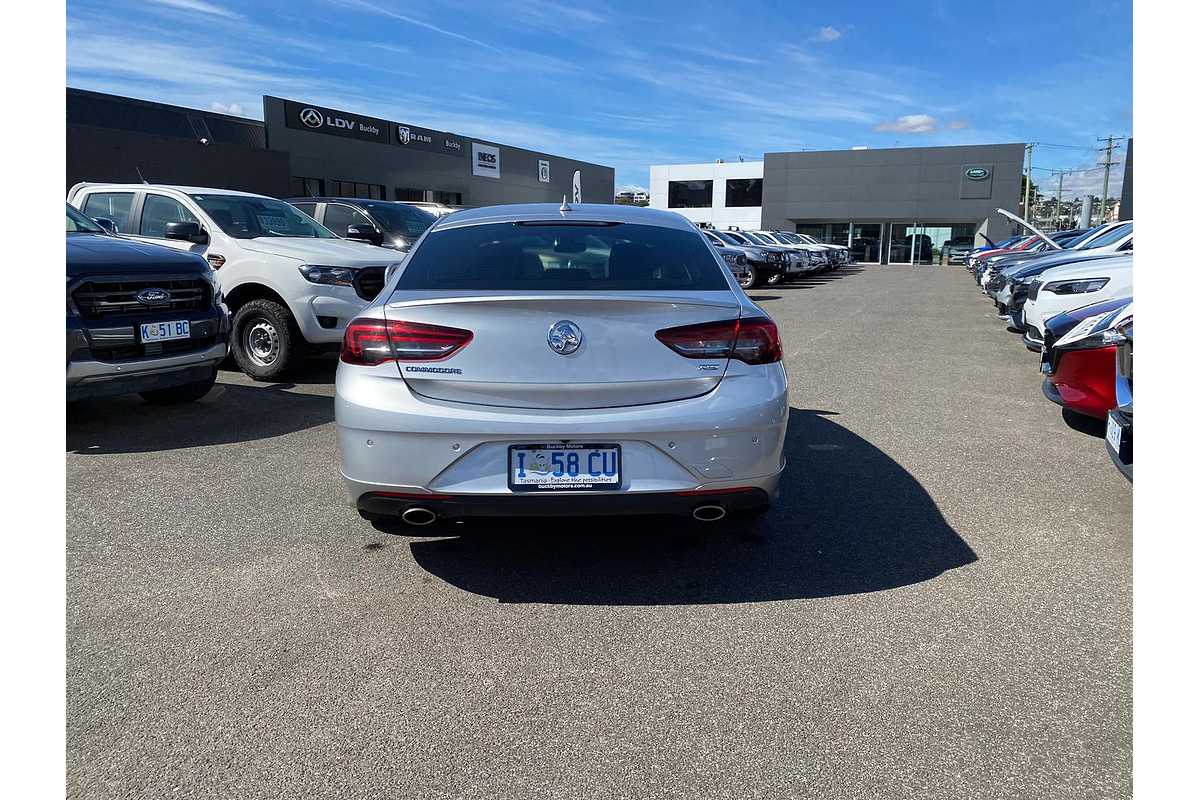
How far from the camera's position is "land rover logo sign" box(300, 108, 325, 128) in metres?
30.2

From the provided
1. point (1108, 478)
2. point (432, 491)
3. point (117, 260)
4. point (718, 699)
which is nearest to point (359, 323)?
point (432, 491)

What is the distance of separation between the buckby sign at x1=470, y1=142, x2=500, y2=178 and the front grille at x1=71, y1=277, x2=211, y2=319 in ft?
119

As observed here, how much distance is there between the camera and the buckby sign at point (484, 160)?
40.9 m

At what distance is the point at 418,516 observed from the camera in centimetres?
316

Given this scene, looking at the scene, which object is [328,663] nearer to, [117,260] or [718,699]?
[718,699]

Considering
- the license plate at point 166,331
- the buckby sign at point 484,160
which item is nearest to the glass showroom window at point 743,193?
the buckby sign at point 484,160

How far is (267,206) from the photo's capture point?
28.5ft

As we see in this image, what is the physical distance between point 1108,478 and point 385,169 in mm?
34247

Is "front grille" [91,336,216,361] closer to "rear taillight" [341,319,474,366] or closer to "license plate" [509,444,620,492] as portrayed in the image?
"rear taillight" [341,319,474,366]

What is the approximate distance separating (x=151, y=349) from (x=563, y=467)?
13.8 ft

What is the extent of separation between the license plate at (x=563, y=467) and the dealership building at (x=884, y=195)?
162ft

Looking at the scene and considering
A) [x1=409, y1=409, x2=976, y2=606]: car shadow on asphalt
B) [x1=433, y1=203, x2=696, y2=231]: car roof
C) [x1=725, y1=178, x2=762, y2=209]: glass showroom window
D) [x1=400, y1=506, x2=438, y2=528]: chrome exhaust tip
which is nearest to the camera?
[x1=400, y1=506, x2=438, y2=528]: chrome exhaust tip

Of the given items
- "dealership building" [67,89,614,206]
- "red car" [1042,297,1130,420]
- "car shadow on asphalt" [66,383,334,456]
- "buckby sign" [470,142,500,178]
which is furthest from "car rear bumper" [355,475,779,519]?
"buckby sign" [470,142,500,178]

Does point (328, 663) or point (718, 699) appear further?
point (328, 663)
